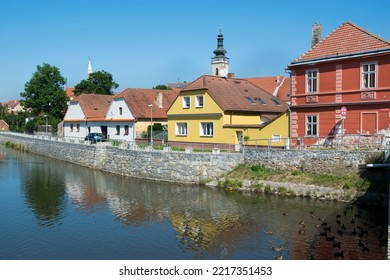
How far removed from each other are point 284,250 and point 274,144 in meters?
13.7

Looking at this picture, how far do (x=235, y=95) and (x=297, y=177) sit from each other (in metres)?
13.0

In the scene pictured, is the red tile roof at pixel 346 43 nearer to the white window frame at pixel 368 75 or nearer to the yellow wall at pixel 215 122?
the white window frame at pixel 368 75

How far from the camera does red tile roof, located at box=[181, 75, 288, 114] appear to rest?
117 feet

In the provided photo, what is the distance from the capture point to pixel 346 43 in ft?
88.6

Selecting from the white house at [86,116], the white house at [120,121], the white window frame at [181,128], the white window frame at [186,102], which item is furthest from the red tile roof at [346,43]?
the white house at [86,116]

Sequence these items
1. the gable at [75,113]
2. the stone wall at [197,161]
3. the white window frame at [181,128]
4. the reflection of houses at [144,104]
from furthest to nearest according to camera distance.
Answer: the gable at [75,113], the reflection of houses at [144,104], the white window frame at [181,128], the stone wall at [197,161]

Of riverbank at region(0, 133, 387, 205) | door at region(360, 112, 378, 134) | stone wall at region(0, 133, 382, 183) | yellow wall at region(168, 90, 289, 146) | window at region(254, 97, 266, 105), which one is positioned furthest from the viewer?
window at region(254, 97, 266, 105)

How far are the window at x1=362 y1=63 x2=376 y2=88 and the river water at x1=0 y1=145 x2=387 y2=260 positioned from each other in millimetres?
7413

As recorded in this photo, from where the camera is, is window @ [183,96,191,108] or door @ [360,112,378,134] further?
window @ [183,96,191,108]

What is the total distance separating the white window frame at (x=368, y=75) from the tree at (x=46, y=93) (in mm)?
53436

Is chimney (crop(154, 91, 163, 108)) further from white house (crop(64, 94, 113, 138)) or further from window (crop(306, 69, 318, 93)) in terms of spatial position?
window (crop(306, 69, 318, 93))

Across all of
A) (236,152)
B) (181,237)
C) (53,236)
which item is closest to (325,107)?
(236,152)

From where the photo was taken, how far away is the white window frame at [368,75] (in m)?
25.5

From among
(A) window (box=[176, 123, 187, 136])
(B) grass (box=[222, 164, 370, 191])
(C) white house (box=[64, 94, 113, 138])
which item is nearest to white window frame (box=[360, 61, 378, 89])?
(B) grass (box=[222, 164, 370, 191])
